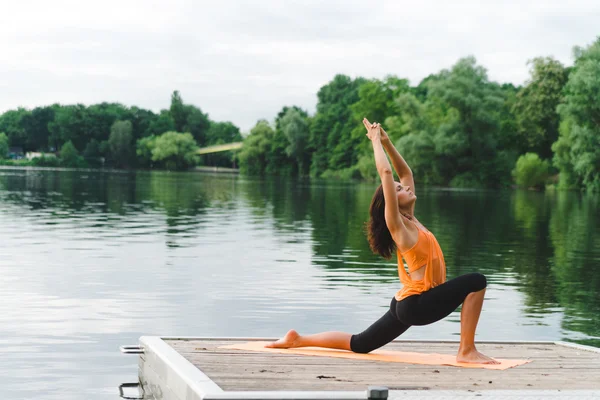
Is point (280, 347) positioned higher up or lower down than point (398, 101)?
lower down

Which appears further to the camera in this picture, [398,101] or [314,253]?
[398,101]

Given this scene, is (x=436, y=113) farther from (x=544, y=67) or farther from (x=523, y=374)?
(x=523, y=374)

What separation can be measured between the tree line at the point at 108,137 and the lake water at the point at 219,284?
5279 inches

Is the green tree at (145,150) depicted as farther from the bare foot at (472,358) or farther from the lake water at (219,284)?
the bare foot at (472,358)

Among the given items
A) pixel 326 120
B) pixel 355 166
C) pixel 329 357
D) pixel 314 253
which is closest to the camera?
pixel 329 357

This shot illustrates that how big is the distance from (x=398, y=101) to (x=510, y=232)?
5559cm

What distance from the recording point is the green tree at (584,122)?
64562 millimetres

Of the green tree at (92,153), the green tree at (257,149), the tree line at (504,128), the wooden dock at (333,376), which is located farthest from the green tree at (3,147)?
the wooden dock at (333,376)

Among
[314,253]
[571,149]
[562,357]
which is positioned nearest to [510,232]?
[314,253]

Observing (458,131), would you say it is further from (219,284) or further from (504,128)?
(219,284)

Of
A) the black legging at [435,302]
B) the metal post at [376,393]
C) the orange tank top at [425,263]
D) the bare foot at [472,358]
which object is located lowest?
the bare foot at [472,358]

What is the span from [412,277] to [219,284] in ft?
29.8

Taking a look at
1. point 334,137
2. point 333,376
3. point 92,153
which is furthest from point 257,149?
point 333,376

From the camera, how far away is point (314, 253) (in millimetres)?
21406
